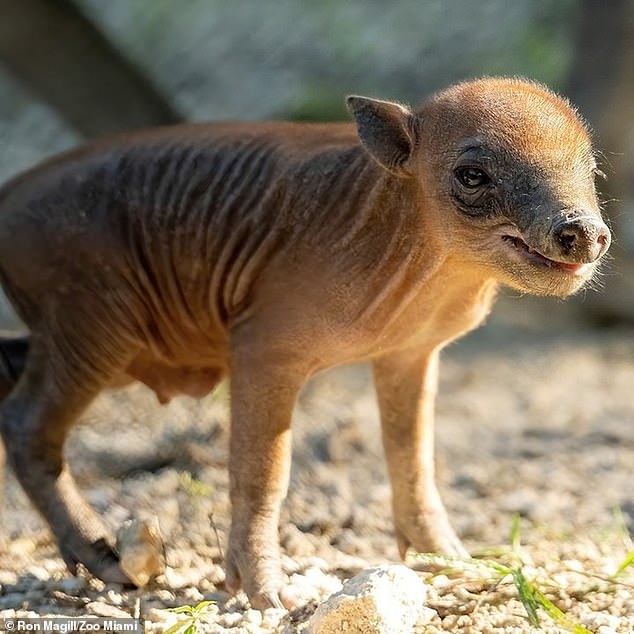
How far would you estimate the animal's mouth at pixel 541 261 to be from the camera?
16.8 feet

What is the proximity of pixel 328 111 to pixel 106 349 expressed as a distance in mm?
9266

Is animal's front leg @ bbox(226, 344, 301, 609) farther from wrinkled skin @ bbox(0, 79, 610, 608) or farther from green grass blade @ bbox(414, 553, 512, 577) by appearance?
green grass blade @ bbox(414, 553, 512, 577)

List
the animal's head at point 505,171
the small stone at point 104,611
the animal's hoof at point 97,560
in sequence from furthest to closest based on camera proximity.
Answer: the animal's hoof at point 97,560 < the small stone at point 104,611 < the animal's head at point 505,171

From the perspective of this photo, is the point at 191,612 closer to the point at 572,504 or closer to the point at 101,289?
the point at 101,289

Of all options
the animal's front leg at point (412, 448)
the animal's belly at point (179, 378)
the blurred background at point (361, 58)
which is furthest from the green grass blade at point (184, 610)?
the blurred background at point (361, 58)

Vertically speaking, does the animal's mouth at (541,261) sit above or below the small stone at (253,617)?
above

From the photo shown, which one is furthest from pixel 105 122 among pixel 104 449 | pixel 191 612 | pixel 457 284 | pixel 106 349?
pixel 191 612

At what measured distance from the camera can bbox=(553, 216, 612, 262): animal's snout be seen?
488cm

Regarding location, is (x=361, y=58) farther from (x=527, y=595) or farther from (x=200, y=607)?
(x=200, y=607)

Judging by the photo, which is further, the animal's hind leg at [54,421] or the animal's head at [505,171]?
the animal's hind leg at [54,421]

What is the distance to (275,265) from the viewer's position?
5906mm

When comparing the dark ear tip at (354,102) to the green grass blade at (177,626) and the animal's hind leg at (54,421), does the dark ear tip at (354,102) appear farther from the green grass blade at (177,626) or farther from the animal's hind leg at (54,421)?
the green grass blade at (177,626)

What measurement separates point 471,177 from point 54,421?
240cm

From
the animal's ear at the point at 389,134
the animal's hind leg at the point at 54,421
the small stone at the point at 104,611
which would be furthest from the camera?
the animal's hind leg at the point at 54,421
